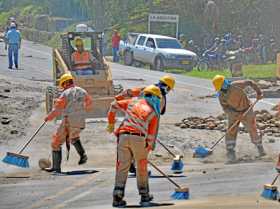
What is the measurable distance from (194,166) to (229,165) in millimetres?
659

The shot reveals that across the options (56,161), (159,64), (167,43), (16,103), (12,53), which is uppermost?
(56,161)

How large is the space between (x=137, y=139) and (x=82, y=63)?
37.1 ft

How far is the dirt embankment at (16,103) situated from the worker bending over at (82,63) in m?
1.79

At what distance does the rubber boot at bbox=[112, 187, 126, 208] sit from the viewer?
11.3 metres

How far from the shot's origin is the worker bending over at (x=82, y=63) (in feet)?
72.2

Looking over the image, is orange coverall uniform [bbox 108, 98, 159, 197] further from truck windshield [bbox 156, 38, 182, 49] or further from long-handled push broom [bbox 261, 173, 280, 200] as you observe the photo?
truck windshield [bbox 156, 38, 182, 49]

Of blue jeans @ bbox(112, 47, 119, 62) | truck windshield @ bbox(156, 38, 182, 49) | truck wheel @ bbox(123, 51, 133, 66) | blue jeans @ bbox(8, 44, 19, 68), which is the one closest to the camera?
blue jeans @ bbox(8, 44, 19, 68)

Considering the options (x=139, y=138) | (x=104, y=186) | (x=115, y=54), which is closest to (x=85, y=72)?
(x=104, y=186)

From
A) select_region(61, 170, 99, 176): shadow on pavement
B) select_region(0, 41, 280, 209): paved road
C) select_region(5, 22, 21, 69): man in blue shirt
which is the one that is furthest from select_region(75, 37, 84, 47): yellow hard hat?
select_region(5, 22, 21, 69): man in blue shirt

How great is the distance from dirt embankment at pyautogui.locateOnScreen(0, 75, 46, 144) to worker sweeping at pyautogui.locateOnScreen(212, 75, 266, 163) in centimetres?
518

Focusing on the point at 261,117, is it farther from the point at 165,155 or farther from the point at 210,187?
the point at 210,187

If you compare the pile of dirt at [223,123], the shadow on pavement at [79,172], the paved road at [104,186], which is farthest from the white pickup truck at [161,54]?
the shadow on pavement at [79,172]

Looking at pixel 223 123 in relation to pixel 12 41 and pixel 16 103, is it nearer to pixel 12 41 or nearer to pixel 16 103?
pixel 16 103

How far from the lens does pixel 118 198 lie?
11.4 metres
